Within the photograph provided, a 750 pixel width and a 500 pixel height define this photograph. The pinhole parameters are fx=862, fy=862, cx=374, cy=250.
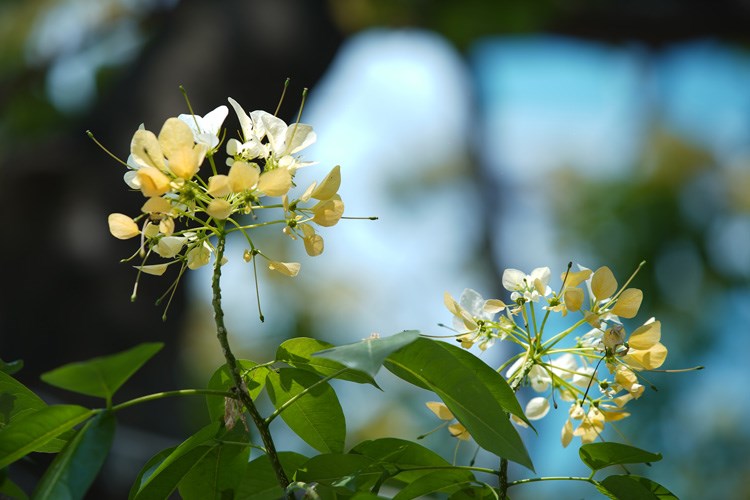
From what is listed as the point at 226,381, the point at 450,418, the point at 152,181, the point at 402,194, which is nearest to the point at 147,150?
the point at 152,181

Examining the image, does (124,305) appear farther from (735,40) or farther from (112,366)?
(735,40)

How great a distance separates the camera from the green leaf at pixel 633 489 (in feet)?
1.33

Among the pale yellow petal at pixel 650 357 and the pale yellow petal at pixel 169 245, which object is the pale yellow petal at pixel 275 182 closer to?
the pale yellow petal at pixel 169 245

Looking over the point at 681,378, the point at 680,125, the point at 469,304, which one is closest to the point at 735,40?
the point at 681,378

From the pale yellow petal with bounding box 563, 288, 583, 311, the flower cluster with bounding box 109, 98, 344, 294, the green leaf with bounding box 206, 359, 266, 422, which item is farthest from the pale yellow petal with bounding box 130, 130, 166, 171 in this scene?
the pale yellow petal with bounding box 563, 288, 583, 311

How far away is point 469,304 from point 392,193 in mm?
4454

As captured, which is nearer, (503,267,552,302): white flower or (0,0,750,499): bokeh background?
(503,267,552,302): white flower

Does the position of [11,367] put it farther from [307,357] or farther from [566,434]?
[566,434]

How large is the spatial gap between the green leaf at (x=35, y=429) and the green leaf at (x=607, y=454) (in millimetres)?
241

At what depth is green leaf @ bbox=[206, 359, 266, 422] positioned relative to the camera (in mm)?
435

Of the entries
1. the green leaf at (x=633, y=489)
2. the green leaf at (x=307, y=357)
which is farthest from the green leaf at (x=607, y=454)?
the green leaf at (x=307, y=357)

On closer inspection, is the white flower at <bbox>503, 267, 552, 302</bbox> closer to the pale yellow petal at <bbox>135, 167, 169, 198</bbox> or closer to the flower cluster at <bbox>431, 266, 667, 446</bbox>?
the flower cluster at <bbox>431, 266, 667, 446</bbox>

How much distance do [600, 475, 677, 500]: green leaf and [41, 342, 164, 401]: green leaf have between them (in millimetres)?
227

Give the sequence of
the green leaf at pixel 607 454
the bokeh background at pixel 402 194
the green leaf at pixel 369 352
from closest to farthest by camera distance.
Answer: the green leaf at pixel 369 352 → the green leaf at pixel 607 454 → the bokeh background at pixel 402 194
